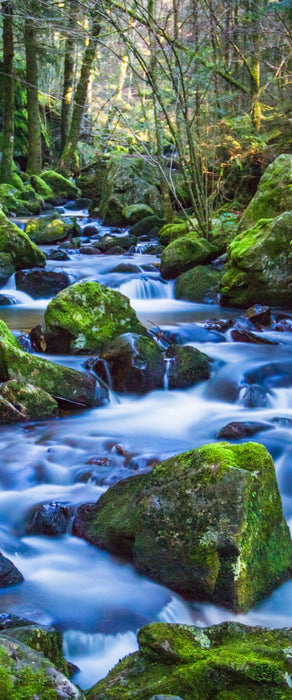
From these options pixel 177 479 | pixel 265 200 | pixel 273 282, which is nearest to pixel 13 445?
pixel 177 479

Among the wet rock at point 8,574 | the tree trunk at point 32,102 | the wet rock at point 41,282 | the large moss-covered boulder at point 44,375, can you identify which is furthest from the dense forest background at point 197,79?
the wet rock at point 8,574

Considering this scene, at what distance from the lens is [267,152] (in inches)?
516

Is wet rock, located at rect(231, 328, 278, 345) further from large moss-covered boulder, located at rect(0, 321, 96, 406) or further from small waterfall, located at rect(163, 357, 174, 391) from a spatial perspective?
large moss-covered boulder, located at rect(0, 321, 96, 406)

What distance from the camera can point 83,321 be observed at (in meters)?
7.15

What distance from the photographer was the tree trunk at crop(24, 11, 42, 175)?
61.1 feet

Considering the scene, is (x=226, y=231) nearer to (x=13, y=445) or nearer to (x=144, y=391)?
(x=144, y=391)

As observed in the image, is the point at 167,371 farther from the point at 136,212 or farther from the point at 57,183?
the point at 57,183

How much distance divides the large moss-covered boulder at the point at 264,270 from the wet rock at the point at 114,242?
4969mm

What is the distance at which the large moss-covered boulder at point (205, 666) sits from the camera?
76.7 inches

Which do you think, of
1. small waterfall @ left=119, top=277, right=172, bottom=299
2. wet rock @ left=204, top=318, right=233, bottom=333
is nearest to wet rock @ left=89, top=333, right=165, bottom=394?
wet rock @ left=204, top=318, right=233, bottom=333

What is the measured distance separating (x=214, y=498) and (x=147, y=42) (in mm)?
10594

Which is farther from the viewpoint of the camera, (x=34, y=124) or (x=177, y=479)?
(x=34, y=124)

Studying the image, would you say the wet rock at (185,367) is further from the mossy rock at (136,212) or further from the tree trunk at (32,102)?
the tree trunk at (32,102)

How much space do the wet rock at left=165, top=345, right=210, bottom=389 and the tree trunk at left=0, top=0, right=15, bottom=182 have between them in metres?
13.6
